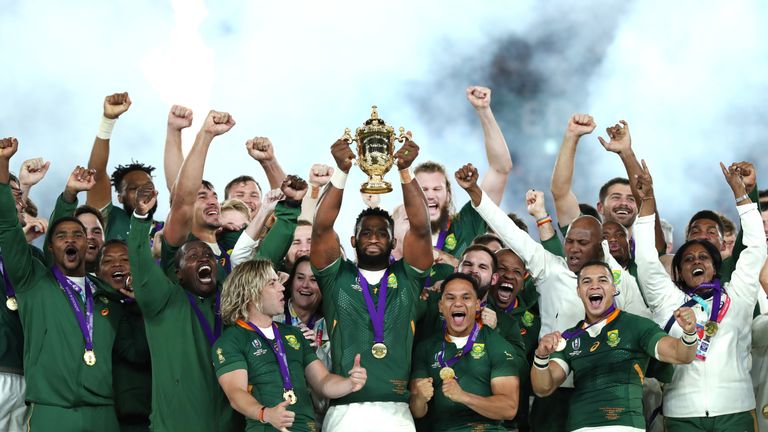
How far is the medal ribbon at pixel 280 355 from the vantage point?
208 inches

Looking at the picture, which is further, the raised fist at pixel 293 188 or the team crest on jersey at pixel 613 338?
the raised fist at pixel 293 188

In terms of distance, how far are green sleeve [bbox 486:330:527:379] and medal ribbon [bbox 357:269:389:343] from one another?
0.53 metres

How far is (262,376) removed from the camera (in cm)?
528

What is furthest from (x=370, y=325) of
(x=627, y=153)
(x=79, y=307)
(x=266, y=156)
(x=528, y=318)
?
(x=627, y=153)

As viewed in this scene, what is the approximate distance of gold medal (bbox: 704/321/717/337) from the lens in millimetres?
5805

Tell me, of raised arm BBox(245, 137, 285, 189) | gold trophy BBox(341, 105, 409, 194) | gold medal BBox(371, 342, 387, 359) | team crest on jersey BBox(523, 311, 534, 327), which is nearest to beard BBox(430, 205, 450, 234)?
team crest on jersey BBox(523, 311, 534, 327)

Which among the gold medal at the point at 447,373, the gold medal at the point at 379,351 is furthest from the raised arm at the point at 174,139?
the gold medal at the point at 447,373

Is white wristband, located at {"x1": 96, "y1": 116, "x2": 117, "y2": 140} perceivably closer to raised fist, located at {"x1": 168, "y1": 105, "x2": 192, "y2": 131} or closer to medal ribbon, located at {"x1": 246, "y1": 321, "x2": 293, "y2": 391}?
raised fist, located at {"x1": 168, "y1": 105, "x2": 192, "y2": 131}

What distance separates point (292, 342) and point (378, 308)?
1.50 ft

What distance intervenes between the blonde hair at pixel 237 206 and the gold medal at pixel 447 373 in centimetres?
201

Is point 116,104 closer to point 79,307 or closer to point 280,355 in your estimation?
point 79,307

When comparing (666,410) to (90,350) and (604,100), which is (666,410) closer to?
(90,350)

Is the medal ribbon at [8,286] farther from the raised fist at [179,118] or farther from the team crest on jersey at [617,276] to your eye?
the team crest on jersey at [617,276]

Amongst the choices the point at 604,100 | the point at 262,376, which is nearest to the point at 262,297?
the point at 262,376
